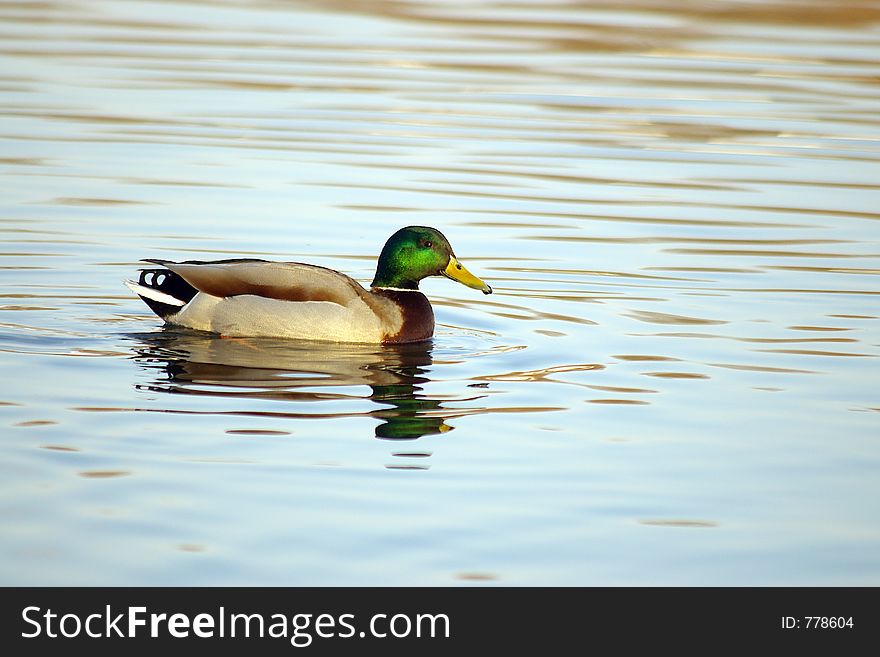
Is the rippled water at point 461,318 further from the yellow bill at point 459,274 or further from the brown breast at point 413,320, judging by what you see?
the yellow bill at point 459,274

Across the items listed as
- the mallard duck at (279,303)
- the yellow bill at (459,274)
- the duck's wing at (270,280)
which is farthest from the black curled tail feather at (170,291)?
the yellow bill at (459,274)

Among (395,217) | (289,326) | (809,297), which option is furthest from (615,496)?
(395,217)

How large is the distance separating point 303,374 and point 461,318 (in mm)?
2240

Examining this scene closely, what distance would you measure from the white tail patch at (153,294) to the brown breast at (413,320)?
4.41 ft

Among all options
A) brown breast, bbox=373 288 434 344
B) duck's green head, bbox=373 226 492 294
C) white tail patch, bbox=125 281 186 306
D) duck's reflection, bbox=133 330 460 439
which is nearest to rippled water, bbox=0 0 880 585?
duck's reflection, bbox=133 330 460 439

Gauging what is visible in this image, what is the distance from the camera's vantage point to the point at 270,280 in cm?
1037

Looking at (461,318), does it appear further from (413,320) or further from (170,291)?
(170,291)

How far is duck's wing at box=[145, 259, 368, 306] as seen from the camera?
1030cm

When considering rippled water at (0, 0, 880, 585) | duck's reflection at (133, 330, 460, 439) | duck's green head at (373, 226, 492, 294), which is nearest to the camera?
rippled water at (0, 0, 880, 585)

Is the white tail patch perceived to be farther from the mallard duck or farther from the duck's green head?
the duck's green head

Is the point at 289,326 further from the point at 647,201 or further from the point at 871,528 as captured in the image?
the point at 647,201

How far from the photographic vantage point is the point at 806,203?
14938 millimetres

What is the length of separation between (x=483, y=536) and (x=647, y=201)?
8.84 metres

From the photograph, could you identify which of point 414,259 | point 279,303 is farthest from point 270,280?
point 414,259
